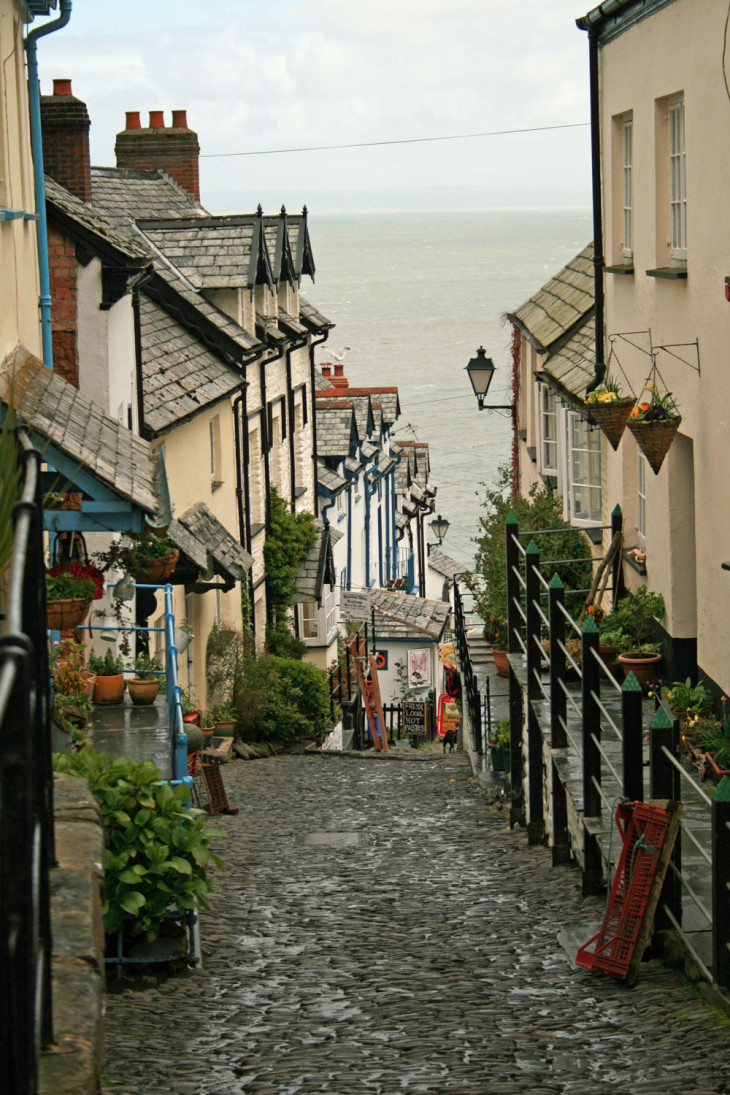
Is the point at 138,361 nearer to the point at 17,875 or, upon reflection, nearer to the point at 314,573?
the point at 314,573

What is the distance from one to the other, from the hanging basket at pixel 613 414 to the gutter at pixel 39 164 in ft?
15.2

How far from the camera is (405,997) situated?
23.0ft

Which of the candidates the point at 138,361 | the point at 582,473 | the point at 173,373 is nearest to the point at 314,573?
the point at 173,373

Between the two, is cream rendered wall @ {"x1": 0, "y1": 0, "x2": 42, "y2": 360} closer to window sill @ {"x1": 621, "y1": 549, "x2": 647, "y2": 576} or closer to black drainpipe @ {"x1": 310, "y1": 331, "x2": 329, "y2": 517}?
window sill @ {"x1": 621, "y1": 549, "x2": 647, "y2": 576}

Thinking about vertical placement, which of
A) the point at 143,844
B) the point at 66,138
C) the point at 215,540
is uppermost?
the point at 66,138

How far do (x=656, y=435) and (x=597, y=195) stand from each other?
457 cm

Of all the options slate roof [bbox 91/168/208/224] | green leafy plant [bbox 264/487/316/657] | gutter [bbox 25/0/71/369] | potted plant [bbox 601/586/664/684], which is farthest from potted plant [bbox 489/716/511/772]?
slate roof [bbox 91/168/208/224]

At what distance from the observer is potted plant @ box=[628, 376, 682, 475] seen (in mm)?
10125

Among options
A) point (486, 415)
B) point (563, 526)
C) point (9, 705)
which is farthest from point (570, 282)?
point (486, 415)

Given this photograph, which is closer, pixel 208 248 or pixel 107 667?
pixel 107 667

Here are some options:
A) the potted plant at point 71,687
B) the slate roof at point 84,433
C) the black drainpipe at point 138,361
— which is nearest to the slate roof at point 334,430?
the black drainpipe at point 138,361

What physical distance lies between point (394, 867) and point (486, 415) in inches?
4043

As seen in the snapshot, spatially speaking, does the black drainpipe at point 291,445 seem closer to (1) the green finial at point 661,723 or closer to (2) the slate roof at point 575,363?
(2) the slate roof at point 575,363

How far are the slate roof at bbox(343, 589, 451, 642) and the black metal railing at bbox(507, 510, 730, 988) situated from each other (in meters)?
23.9
